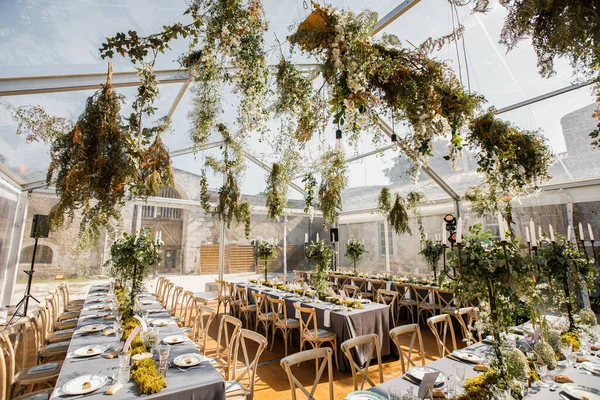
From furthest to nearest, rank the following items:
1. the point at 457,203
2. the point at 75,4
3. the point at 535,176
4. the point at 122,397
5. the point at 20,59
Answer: the point at 457,203
the point at 535,176
the point at 20,59
the point at 75,4
the point at 122,397

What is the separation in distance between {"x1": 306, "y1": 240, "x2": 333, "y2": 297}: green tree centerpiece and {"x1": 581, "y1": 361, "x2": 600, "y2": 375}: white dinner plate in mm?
3824

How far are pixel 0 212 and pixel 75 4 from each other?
5.18 metres

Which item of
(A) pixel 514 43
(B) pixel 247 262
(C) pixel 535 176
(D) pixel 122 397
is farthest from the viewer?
(B) pixel 247 262

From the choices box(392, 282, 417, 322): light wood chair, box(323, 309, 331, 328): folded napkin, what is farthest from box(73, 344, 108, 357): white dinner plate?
box(392, 282, 417, 322): light wood chair

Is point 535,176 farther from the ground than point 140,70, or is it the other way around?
point 140,70

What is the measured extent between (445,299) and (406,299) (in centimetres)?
94

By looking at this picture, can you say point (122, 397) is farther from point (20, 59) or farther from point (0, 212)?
point (0, 212)

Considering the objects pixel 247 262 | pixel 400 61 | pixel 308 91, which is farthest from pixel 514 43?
pixel 247 262

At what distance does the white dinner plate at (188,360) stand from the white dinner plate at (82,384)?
0.52 metres

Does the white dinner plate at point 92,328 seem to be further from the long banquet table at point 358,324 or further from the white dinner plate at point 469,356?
the white dinner plate at point 469,356

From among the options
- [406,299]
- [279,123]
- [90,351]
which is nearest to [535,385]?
[279,123]

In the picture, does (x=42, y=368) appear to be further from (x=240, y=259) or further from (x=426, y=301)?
(x=240, y=259)

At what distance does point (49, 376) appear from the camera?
3055 mm

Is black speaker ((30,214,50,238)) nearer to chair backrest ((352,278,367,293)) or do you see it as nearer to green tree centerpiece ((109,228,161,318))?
green tree centerpiece ((109,228,161,318))
